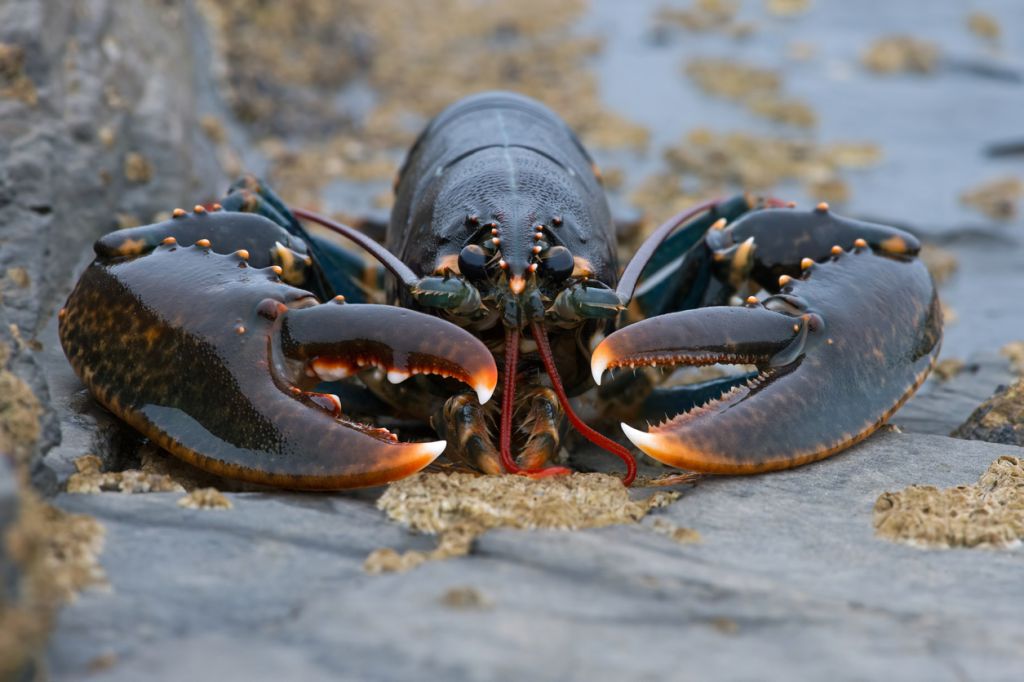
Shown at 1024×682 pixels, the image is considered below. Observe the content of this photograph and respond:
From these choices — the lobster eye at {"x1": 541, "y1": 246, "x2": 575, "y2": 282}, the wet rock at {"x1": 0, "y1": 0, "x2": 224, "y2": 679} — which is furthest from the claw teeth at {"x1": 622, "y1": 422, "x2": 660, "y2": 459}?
the wet rock at {"x1": 0, "y1": 0, "x2": 224, "y2": 679}

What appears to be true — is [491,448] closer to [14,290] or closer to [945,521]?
[945,521]

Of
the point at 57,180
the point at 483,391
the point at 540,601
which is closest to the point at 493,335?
the point at 483,391

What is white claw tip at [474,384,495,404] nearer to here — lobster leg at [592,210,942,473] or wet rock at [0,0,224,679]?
lobster leg at [592,210,942,473]

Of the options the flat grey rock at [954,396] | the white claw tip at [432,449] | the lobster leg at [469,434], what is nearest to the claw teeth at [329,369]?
the white claw tip at [432,449]

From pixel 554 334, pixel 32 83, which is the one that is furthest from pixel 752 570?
pixel 32 83

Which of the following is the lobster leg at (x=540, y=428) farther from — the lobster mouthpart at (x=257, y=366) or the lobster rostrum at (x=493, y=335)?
the lobster mouthpart at (x=257, y=366)

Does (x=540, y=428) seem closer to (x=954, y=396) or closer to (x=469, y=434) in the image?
(x=469, y=434)
